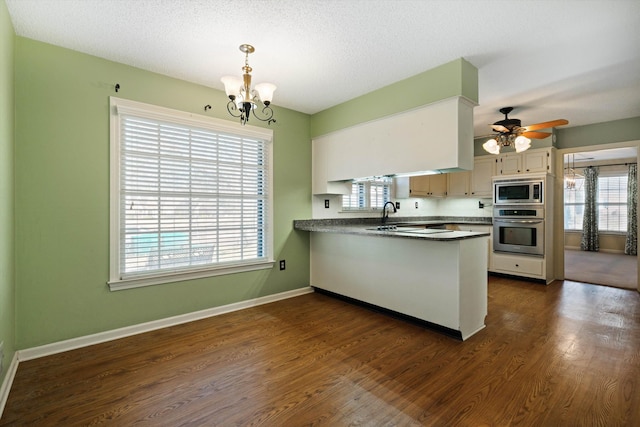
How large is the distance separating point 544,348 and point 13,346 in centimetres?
416

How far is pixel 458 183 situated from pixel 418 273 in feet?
Result: 11.7

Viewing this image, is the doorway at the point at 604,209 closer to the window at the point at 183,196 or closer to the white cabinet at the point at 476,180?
the white cabinet at the point at 476,180

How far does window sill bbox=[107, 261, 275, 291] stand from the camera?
2836 millimetres


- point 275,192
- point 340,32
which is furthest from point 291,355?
point 340,32

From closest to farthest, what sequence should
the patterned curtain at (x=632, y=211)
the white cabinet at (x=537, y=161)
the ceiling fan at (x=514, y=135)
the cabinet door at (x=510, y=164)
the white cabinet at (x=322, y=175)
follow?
the ceiling fan at (x=514, y=135) → the white cabinet at (x=322, y=175) → the white cabinet at (x=537, y=161) → the cabinet door at (x=510, y=164) → the patterned curtain at (x=632, y=211)

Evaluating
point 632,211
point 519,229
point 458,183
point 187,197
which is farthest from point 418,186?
point 632,211

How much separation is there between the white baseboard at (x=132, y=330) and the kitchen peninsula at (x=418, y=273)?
1.00m

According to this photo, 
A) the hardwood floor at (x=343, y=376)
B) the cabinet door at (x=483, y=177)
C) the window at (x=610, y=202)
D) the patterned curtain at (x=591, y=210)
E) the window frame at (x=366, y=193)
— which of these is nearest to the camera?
the hardwood floor at (x=343, y=376)

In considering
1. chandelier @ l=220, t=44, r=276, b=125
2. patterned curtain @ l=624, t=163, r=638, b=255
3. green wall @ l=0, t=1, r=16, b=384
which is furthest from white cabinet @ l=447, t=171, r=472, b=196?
green wall @ l=0, t=1, r=16, b=384

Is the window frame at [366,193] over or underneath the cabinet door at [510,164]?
underneath

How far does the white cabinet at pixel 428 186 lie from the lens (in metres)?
5.54

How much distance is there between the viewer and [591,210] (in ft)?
26.6

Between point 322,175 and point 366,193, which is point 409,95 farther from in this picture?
point 366,193

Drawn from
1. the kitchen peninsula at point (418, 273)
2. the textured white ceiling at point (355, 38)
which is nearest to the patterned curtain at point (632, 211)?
the textured white ceiling at point (355, 38)
